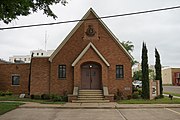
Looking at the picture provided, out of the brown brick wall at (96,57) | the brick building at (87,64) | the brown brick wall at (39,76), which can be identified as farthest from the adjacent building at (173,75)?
the brown brick wall at (39,76)

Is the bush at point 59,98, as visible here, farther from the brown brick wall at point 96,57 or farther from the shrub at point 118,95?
the shrub at point 118,95

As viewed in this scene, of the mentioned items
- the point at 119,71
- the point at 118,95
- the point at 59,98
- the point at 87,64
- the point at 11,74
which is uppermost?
the point at 87,64

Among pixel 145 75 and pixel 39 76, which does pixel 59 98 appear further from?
pixel 145 75

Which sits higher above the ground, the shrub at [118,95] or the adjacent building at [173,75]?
the adjacent building at [173,75]

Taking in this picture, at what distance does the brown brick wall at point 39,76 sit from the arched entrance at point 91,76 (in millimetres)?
3893

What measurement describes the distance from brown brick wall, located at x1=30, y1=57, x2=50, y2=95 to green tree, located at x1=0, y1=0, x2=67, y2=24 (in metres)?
15.6

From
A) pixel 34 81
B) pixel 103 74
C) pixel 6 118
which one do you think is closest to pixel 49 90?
pixel 34 81

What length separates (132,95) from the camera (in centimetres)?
2569

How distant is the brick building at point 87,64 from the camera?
25.9 meters

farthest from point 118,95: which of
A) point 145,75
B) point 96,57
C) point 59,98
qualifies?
point 59,98

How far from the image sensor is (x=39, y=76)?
87.5 feet

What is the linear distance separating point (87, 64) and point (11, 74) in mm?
10833

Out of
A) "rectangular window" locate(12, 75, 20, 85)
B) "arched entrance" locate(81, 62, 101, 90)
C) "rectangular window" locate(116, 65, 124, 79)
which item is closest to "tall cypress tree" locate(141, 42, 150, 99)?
"rectangular window" locate(116, 65, 124, 79)

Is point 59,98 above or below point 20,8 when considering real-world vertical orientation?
below
